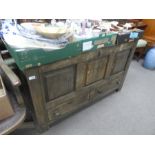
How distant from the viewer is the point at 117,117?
5.25ft

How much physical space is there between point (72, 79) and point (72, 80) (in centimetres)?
1

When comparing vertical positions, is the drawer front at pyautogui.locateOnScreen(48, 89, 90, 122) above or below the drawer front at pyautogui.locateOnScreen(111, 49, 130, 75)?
below

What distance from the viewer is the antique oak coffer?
103cm

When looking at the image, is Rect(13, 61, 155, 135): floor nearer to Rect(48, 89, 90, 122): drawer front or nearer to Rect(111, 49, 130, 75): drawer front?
Rect(48, 89, 90, 122): drawer front

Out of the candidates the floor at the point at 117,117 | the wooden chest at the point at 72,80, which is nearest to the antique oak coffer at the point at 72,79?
the wooden chest at the point at 72,80

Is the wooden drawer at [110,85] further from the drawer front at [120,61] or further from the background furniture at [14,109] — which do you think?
the background furniture at [14,109]

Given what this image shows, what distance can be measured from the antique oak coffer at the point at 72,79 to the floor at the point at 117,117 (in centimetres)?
17

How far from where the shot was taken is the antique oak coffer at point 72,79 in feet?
3.39

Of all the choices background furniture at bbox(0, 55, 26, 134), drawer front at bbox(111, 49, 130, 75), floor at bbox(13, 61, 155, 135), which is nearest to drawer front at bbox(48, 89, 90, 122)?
floor at bbox(13, 61, 155, 135)

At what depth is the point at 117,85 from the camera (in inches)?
72.7

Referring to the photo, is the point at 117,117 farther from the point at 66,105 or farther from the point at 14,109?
the point at 14,109

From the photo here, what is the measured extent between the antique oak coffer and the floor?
17 centimetres

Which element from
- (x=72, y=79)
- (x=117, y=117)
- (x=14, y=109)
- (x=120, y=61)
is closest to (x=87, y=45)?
(x=72, y=79)
